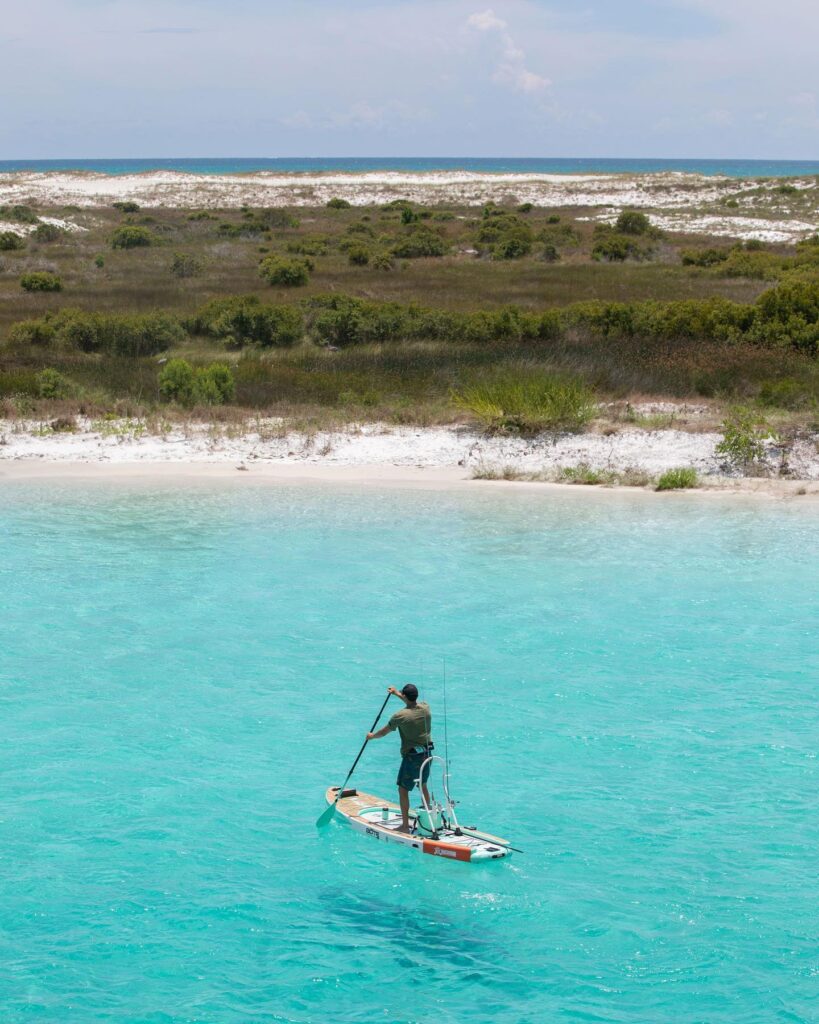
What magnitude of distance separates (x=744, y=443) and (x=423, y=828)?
1463 centimetres

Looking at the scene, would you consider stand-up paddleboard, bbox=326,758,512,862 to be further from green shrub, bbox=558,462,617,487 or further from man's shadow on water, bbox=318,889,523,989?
green shrub, bbox=558,462,617,487

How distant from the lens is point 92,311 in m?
35.2

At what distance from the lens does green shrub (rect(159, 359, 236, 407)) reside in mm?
25844

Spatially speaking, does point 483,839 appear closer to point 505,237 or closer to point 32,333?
point 32,333

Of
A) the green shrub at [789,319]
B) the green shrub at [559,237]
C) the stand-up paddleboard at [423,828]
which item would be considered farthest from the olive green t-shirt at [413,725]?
the green shrub at [559,237]

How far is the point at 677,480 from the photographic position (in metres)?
21.3

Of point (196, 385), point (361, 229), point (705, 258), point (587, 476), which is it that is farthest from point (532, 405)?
point (361, 229)

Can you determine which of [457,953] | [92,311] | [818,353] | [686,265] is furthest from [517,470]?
[686,265]

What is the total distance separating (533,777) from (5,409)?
18.9 meters

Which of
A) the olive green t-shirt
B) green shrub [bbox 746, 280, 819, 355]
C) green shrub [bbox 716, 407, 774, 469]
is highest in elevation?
green shrub [bbox 746, 280, 819, 355]

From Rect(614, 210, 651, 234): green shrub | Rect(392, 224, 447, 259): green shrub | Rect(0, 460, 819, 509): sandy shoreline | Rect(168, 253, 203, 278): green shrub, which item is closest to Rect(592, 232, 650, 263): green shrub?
Rect(392, 224, 447, 259): green shrub

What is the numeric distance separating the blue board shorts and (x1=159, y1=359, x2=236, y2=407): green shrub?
1742 centimetres

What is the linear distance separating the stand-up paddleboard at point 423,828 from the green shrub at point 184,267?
3887 centimetres

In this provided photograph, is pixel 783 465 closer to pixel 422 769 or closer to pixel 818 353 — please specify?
pixel 818 353
